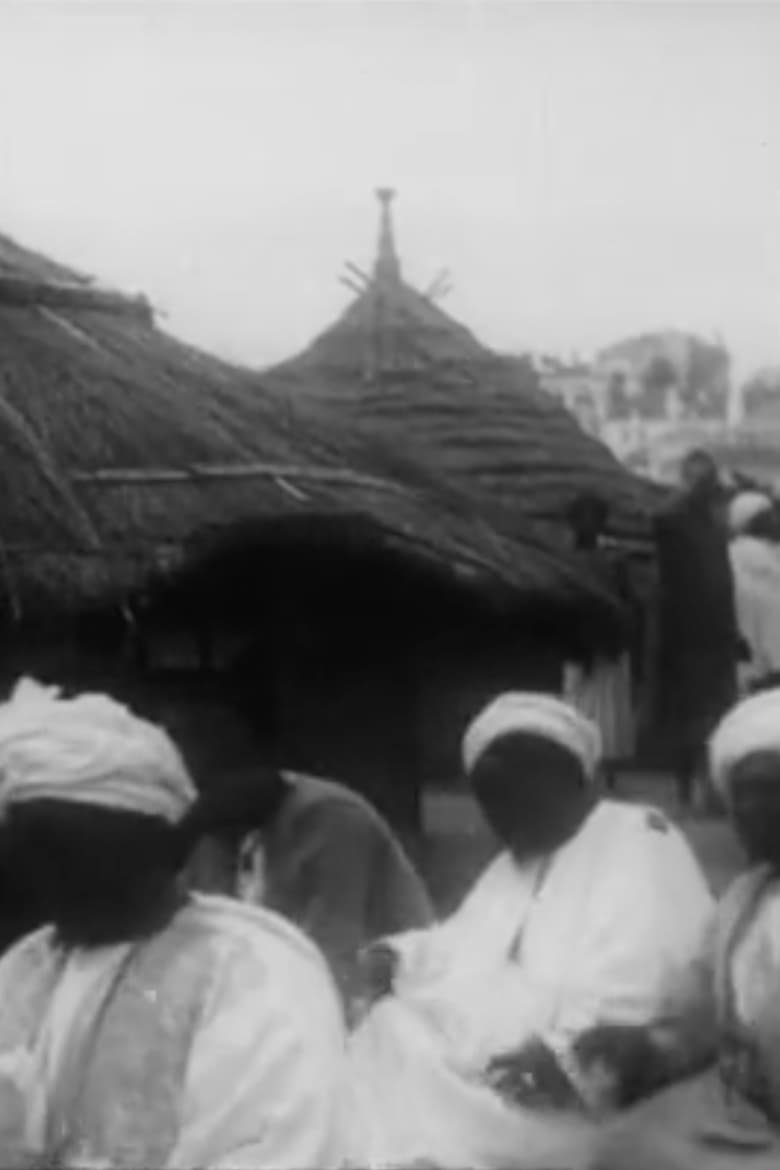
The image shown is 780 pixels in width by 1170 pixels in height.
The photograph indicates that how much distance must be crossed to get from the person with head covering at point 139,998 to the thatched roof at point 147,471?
62cm

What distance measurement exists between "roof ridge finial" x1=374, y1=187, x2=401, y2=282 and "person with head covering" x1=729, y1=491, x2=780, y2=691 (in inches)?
27.1

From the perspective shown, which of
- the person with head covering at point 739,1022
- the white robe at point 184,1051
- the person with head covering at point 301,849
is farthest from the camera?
the person with head covering at point 301,849

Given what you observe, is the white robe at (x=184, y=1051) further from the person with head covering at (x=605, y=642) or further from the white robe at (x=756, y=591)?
the white robe at (x=756, y=591)

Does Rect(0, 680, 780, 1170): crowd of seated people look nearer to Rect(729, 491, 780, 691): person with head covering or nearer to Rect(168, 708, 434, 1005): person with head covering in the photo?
Rect(168, 708, 434, 1005): person with head covering

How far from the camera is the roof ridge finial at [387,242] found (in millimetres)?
3682

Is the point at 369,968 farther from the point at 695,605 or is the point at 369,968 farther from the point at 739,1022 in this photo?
the point at 695,605

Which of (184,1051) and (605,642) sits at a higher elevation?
(605,642)

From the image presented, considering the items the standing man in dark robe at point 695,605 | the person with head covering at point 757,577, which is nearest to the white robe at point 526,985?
the standing man in dark robe at point 695,605

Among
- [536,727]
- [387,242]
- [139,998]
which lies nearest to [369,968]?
[536,727]

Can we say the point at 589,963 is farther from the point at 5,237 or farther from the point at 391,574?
the point at 5,237

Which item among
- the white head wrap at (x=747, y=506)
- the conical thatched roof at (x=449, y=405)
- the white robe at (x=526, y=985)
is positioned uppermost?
the conical thatched roof at (x=449, y=405)

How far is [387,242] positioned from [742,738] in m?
1.07

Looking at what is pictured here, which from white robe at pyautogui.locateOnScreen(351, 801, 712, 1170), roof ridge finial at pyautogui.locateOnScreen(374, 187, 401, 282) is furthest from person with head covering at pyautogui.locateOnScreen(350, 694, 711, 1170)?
roof ridge finial at pyautogui.locateOnScreen(374, 187, 401, 282)

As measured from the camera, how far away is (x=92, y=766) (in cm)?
282
